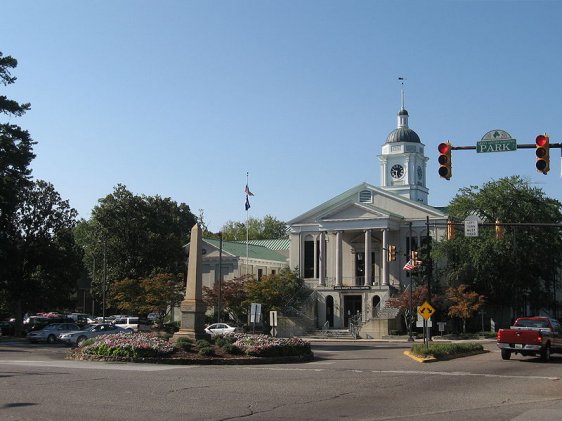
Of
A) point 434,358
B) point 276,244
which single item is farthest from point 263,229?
point 434,358

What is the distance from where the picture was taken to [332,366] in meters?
26.2

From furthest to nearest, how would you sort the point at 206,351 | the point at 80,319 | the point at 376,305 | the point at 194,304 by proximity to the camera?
the point at 80,319 < the point at 376,305 < the point at 194,304 < the point at 206,351

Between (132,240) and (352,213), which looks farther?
(132,240)

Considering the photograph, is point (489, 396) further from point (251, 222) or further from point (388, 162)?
point (251, 222)

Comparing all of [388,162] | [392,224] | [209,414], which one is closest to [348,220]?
[392,224]

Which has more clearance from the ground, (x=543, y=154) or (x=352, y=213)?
(x=352, y=213)

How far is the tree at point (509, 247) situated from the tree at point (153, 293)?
22.8 meters

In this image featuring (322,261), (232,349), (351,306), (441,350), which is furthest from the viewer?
(322,261)

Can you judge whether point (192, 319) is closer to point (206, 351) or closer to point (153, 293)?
point (206, 351)

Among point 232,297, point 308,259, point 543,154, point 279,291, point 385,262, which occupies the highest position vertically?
point 308,259

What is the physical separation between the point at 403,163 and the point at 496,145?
188ft

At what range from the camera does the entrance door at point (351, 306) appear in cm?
6506

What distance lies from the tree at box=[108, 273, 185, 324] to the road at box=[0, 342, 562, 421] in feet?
118

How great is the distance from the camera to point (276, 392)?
17.0 metres
